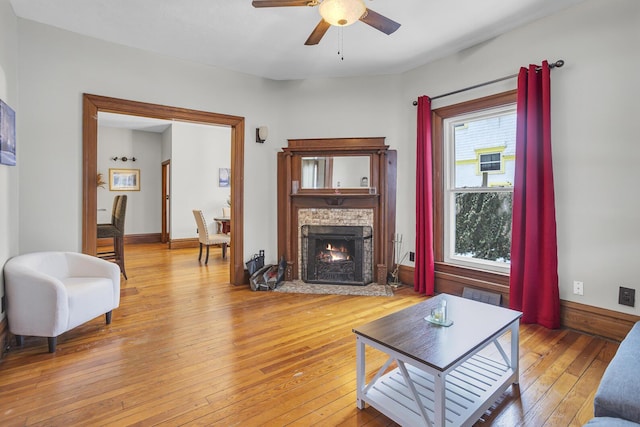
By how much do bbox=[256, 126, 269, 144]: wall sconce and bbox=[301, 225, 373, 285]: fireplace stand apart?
50.8 inches

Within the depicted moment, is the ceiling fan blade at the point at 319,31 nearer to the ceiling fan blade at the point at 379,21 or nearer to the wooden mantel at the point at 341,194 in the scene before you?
the ceiling fan blade at the point at 379,21

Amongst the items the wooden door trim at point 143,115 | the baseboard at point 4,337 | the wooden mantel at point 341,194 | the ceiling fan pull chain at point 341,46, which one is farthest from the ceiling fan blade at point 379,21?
the baseboard at point 4,337

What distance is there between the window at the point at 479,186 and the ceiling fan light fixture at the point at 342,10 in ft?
6.68

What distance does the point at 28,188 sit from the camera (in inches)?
116

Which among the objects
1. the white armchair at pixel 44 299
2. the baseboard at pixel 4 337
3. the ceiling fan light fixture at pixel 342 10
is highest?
the ceiling fan light fixture at pixel 342 10

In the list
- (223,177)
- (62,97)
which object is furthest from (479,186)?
(223,177)

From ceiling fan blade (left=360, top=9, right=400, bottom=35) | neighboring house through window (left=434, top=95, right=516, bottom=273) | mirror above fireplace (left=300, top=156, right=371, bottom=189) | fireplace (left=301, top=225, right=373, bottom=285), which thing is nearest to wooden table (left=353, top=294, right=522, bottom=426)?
neighboring house through window (left=434, top=95, right=516, bottom=273)

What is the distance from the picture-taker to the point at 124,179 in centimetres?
773

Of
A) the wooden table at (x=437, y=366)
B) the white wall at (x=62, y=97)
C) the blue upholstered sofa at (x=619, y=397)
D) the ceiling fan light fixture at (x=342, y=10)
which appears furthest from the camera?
the white wall at (x=62, y=97)

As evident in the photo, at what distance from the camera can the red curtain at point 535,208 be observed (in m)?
2.79

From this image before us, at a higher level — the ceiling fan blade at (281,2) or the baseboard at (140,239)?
the ceiling fan blade at (281,2)

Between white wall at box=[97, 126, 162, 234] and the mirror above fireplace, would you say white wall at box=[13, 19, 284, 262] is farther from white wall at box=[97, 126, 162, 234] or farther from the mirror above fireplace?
white wall at box=[97, 126, 162, 234]

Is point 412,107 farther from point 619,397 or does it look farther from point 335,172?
point 619,397

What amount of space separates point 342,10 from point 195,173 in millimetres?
6213
